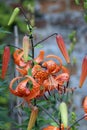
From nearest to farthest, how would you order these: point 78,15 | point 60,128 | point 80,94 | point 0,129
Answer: point 60,128 < point 0,129 < point 80,94 < point 78,15

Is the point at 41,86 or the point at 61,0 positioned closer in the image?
the point at 41,86

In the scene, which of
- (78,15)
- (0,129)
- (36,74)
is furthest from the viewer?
(78,15)

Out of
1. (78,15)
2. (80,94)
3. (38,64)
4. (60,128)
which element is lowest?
(60,128)

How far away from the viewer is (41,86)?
1.73 metres

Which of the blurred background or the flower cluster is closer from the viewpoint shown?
the flower cluster

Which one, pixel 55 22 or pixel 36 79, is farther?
pixel 55 22

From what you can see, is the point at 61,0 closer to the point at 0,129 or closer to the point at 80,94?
the point at 80,94

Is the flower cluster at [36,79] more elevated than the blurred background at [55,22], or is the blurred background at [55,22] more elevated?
the blurred background at [55,22]

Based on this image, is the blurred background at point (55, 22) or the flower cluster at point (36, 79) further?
the blurred background at point (55, 22)

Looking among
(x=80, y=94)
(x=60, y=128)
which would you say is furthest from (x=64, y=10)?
(x=60, y=128)

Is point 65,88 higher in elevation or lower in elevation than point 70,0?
lower

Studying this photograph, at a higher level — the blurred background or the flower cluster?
the blurred background

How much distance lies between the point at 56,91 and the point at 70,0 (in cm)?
309

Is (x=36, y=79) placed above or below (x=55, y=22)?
below
